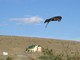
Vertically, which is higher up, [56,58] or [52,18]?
[52,18]

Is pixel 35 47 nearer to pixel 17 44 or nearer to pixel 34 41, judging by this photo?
pixel 17 44

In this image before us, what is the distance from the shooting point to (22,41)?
125 feet

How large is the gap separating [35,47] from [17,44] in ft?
20.2

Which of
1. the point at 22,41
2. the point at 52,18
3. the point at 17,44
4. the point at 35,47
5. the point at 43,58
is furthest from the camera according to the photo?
the point at 22,41

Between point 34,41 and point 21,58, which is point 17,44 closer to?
point 34,41

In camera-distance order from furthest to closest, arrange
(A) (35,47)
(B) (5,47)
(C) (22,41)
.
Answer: (C) (22,41) < (B) (5,47) < (A) (35,47)

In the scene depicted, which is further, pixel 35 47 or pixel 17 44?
pixel 17 44

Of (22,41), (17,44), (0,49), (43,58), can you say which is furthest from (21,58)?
(22,41)

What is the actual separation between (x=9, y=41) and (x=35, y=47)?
7.80m

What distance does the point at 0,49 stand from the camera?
30.8 metres

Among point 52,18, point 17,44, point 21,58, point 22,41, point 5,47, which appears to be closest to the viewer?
point 52,18

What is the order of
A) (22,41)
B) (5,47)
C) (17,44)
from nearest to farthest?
(5,47)
(17,44)
(22,41)

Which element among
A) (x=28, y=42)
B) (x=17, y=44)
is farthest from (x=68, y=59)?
(x=28, y=42)

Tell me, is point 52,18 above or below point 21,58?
above
